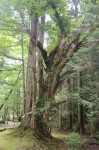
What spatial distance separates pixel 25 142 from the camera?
8117 mm

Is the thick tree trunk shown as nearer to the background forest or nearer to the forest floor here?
the background forest

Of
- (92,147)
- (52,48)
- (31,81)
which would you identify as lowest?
(92,147)

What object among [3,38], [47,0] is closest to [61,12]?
[47,0]

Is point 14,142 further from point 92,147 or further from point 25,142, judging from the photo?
point 92,147

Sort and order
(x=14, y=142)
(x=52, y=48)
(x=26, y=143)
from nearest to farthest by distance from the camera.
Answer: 1. (x=26, y=143)
2. (x=14, y=142)
3. (x=52, y=48)

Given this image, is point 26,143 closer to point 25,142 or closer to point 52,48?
point 25,142

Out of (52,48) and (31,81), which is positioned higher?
(52,48)

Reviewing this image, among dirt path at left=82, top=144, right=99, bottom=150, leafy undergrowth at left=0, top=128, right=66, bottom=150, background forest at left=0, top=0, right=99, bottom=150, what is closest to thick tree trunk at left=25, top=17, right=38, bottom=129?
background forest at left=0, top=0, right=99, bottom=150

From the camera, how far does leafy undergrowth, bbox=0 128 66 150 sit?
7.95m

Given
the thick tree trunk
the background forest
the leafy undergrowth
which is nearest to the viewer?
the background forest

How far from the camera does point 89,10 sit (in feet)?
26.8

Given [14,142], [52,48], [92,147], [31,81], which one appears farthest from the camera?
[52,48]

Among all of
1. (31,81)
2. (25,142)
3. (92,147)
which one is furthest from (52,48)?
(92,147)

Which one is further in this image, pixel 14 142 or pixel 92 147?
pixel 92 147
